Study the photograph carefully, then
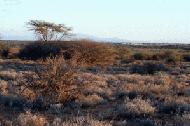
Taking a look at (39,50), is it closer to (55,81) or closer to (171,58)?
(171,58)

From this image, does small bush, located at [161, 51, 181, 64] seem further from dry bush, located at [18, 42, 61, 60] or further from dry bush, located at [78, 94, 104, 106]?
Answer: dry bush, located at [78, 94, 104, 106]

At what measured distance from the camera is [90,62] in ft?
151

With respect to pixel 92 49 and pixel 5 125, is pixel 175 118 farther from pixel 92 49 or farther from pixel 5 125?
pixel 92 49

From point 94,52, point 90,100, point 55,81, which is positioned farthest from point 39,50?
point 90,100

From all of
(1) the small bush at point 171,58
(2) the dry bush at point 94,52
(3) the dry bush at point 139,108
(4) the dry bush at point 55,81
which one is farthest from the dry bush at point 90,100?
(1) the small bush at point 171,58

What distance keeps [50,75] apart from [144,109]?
13.1ft

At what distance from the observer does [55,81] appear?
17.2 m

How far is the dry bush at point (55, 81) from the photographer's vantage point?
56.0 ft

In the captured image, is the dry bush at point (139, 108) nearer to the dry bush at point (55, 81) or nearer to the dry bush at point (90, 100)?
the dry bush at point (90, 100)

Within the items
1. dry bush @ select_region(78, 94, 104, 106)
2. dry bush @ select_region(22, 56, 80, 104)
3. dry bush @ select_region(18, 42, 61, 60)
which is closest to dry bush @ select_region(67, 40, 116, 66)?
dry bush @ select_region(18, 42, 61, 60)

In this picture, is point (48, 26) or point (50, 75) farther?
point (48, 26)

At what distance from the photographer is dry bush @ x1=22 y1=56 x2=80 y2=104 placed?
17.1 m

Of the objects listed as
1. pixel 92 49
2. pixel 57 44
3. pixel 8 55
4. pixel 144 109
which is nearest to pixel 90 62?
pixel 92 49

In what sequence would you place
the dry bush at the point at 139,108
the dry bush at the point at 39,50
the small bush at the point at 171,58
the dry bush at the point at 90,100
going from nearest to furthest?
the dry bush at the point at 139,108, the dry bush at the point at 90,100, the dry bush at the point at 39,50, the small bush at the point at 171,58
